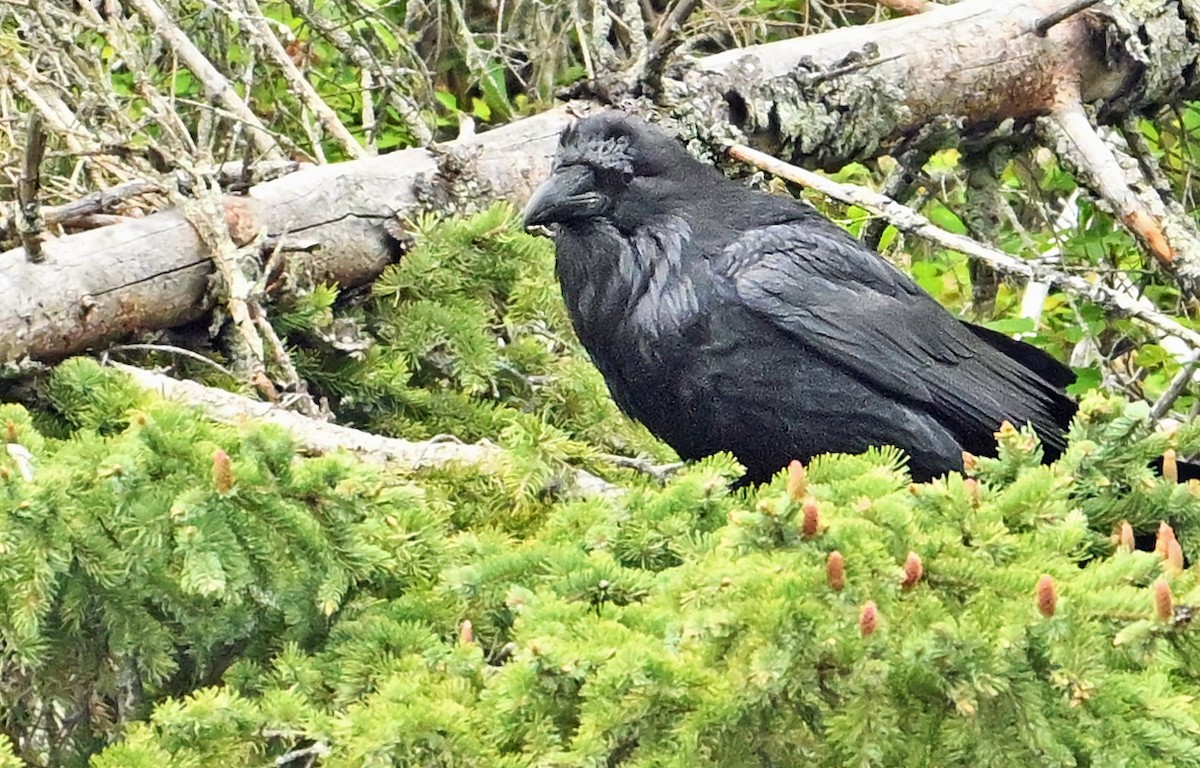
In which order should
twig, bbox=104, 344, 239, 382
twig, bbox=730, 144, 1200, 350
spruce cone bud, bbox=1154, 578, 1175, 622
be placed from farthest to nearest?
1. twig, bbox=104, 344, 239, 382
2. twig, bbox=730, 144, 1200, 350
3. spruce cone bud, bbox=1154, 578, 1175, 622

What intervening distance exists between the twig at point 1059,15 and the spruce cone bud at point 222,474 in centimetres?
317

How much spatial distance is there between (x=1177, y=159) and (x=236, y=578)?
16.3 feet

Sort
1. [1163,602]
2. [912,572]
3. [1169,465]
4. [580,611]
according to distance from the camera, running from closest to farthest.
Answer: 1. [1163,602]
2. [912,572]
3. [580,611]
4. [1169,465]

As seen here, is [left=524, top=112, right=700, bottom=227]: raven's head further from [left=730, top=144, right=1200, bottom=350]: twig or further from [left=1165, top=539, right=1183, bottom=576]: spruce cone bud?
[left=1165, top=539, right=1183, bottom=576]: spruce cone bud

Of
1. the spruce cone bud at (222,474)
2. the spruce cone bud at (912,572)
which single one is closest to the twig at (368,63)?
the spruce cone bud at (222,474)

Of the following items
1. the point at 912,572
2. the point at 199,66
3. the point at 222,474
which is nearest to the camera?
the point at 912,572

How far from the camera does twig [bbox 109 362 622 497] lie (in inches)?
119

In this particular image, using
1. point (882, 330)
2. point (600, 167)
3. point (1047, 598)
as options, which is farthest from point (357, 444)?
point (1047, 598)

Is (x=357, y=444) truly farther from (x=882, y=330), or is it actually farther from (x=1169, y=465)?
(x=1169, y=465)

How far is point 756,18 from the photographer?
206 inches

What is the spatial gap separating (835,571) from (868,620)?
9cm

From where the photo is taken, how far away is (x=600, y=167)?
11.0ft

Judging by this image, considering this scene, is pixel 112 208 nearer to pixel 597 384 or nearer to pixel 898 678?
pixel 597 384

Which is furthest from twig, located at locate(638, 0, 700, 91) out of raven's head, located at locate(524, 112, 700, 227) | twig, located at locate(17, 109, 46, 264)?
twig, located at locate(17, 109, 46, 264)
